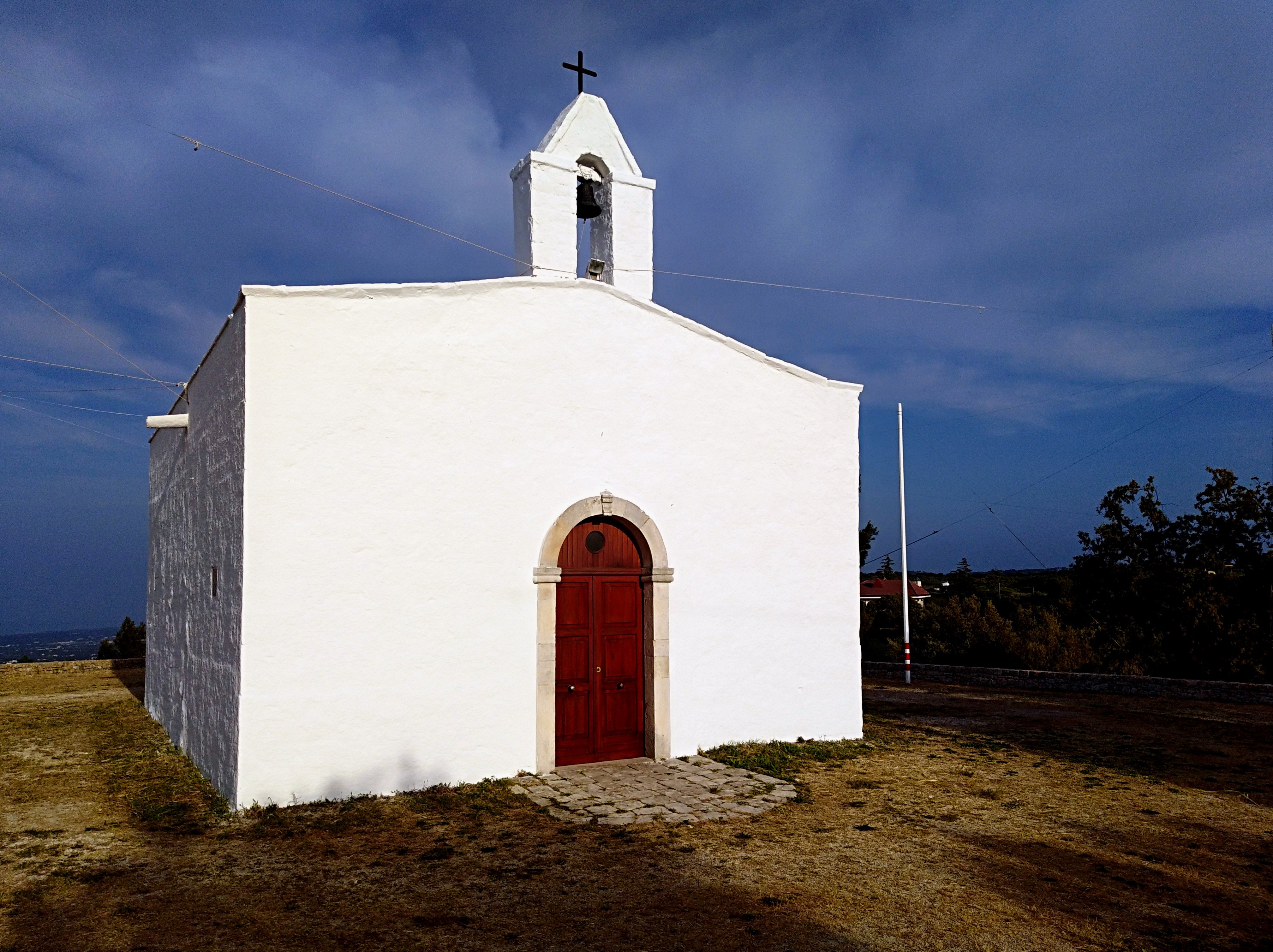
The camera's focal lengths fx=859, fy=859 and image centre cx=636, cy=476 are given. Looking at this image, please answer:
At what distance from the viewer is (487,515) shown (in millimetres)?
8266

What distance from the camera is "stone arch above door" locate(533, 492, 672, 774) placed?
840 centimetres

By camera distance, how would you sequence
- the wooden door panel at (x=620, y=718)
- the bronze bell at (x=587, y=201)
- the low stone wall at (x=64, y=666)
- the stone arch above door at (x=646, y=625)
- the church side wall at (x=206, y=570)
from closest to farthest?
the church side wall at (x=206, y=570) < the stone arch above door at (x=646, y=625) < the wooden door panel at (x=620, y=718) < the bronze bell at (x=587, y=201) < the low stone wall at (x=64, y=666)

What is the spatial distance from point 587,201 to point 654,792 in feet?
Result: 22.1

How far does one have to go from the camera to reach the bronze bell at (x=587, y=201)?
1031 cm

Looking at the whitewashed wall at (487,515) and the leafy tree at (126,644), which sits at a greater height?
the whitewashed wall at (487,515)

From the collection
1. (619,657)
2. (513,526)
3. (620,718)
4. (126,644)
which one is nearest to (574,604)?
(619,657)

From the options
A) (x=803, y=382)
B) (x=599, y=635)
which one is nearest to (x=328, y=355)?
(x=599, y=635)

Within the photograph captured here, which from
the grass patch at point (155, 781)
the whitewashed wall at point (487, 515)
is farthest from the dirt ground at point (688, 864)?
the whitewashed wall at point (487, 515)

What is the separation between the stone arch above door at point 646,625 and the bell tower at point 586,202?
2520mm

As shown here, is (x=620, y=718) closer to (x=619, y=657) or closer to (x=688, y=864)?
(x=619, y=657)

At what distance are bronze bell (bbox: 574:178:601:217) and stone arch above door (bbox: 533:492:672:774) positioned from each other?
12.1 ft

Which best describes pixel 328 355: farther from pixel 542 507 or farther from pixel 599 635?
pixel 599 635

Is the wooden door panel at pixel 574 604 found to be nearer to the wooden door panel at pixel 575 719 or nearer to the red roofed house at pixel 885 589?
the wooden door panel at pixel 575 719

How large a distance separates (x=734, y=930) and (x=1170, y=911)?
104 inches
